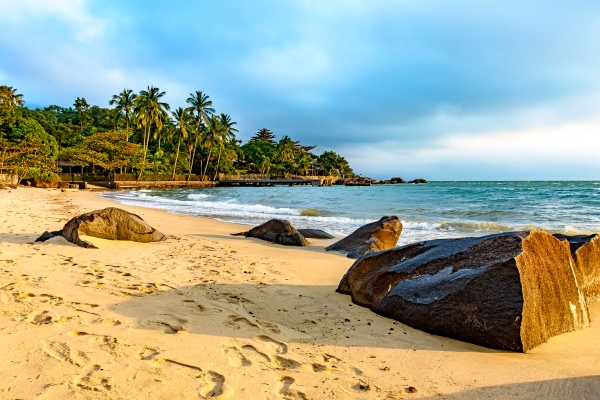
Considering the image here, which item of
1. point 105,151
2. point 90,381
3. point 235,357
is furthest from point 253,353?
point 105,151

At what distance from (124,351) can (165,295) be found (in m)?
1.44

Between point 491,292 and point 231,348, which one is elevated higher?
point 491,292

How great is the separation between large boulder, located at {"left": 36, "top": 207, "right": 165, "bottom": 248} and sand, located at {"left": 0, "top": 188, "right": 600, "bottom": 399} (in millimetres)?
1781

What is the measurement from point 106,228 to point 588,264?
25.7ft

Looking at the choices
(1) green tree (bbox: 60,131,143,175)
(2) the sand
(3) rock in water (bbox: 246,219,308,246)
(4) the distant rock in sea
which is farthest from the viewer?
(4) the distant rock in sea

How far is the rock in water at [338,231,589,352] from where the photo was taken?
10.0 feet

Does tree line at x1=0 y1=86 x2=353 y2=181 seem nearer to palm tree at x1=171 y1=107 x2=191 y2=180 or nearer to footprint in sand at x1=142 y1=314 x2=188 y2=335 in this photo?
palm tree at x1=171 y1=107 x2=191 y2=180

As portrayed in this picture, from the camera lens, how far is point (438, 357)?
2.96 metres

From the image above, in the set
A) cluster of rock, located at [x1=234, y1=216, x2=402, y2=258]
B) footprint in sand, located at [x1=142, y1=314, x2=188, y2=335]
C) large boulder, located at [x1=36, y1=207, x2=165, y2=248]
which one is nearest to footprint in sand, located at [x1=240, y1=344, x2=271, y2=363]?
footprint in sand, located at [x1=142, y1=314, x2=188, y2=335]

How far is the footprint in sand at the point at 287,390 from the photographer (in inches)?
89.3

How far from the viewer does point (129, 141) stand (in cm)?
6431

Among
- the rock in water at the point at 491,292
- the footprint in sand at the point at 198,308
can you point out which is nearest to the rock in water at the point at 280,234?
the rock in water at the point at 491,292

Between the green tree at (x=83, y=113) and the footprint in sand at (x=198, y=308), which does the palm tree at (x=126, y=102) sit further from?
the footprint in sand at (x=198, y=308)

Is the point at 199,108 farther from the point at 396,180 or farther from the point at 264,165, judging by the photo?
the point at 396,180
